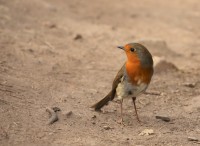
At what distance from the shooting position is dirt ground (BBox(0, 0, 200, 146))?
6199 mm

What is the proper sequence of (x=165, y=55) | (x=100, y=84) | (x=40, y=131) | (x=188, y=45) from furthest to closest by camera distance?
(x=188, y=45) → (x=165, y=55) → (x=100, y=84) → (x=40, y=131)

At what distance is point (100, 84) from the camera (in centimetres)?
833

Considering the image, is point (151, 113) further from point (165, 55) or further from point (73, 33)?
point (73, 33)

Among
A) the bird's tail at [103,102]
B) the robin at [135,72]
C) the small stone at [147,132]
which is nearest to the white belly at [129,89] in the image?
the robin at [135,72]

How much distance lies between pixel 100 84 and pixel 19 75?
53.0 inches

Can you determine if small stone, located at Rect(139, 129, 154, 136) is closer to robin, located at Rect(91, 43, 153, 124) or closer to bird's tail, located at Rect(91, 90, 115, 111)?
robin, located at Rect(91, 43, 153, 124)

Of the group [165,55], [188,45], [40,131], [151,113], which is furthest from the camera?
[188,45]

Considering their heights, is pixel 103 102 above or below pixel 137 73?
below

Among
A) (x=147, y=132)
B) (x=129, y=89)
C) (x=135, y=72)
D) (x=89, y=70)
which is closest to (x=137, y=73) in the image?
(x=135, y=72)

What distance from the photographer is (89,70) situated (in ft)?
29.3

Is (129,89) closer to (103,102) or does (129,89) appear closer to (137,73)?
(137,73)

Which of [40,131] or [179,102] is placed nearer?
[40,131]

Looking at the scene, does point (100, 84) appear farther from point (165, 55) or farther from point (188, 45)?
point (188, 45)

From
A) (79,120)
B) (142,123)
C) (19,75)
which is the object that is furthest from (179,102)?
(19,75)
